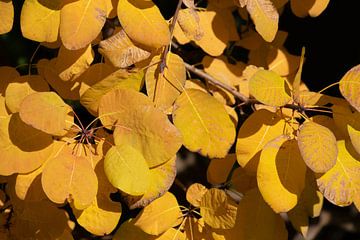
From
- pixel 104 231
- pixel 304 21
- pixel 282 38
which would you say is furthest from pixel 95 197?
pixel 304 21

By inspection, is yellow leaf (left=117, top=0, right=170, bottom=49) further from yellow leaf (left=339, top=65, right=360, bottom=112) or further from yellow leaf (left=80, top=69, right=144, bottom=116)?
yellow leaf (left=339, top=65, right=360, bottom=112)

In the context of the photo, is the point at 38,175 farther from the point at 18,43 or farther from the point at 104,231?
the point at 18,43

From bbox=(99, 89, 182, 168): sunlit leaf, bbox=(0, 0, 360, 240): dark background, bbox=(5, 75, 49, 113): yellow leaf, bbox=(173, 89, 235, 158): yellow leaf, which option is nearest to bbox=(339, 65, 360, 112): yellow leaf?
bbox=(173, 89, 235, 158): yellow leaf

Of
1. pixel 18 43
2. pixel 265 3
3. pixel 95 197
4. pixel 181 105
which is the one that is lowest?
pixel 18 43

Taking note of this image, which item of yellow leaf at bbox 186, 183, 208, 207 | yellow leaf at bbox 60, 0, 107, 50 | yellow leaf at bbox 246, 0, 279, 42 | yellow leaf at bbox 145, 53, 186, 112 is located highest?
yellow leaf at bbox 60, 0, 107, 50

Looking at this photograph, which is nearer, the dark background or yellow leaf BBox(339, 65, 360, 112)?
yellow leaf BBox(339, 65, 360, 112)

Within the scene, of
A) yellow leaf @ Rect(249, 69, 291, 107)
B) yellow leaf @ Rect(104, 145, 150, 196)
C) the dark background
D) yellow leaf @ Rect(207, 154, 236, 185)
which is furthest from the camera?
the dark background

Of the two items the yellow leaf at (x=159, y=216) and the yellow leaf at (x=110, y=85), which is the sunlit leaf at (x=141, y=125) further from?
the yellow leaf at (x=159, y=216)
